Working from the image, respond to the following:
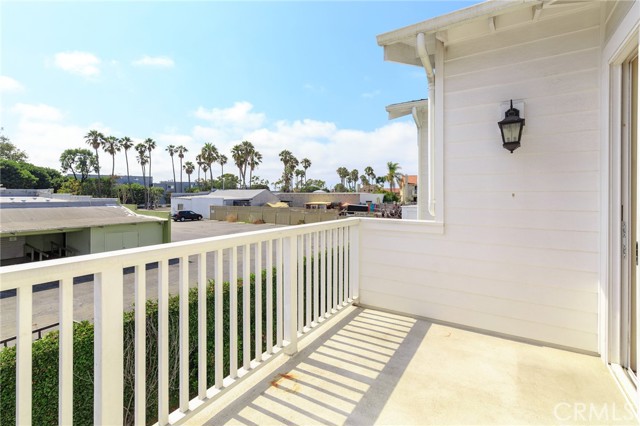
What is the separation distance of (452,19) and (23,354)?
114 inches

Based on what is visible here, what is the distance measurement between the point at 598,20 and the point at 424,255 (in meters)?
2.05

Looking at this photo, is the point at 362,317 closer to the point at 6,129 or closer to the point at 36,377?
the point at 36,377

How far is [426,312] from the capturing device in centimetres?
280

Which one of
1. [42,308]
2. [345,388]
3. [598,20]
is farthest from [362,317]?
[42,308]

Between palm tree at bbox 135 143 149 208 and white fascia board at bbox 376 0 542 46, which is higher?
palm tree at bbox 135 143 149 208

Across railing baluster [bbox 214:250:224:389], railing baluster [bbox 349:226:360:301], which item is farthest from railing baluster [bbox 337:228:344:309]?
railing baluster [bbox 214:250:224:389]

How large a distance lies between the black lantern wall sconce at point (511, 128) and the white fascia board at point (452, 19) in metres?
0.67

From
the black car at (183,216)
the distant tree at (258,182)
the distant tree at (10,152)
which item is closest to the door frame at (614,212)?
the black car at (183,216)

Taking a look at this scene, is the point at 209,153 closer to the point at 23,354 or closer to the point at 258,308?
the point at 258,308

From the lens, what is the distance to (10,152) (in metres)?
40.3

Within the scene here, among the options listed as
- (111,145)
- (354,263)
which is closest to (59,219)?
(354,263)

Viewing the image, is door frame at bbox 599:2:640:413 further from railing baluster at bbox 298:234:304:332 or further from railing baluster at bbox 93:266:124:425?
railing baluster at bbox 93:266:124:425

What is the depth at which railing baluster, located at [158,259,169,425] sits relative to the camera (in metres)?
1.33

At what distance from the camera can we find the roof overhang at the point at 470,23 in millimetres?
2094
